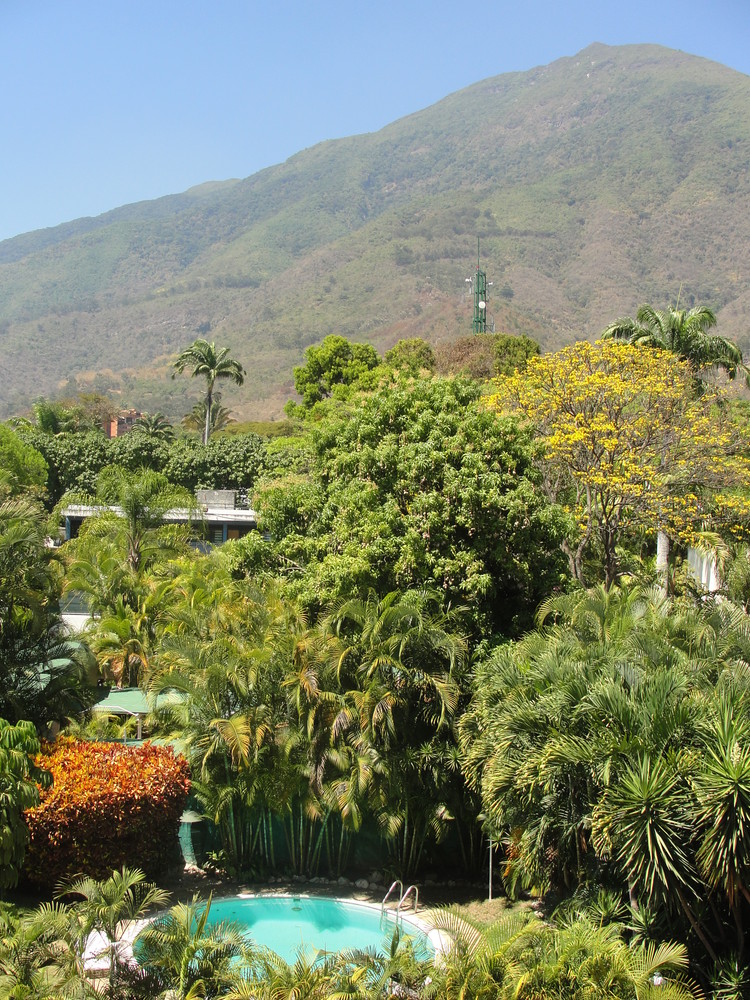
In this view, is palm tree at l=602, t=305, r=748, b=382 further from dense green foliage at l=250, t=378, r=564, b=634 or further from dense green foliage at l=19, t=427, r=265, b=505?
dense green foliage at l=19, t=427, r=265, b=505

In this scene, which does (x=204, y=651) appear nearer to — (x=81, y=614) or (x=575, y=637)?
(x=575, y=637)

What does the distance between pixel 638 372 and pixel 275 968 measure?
15286 mm

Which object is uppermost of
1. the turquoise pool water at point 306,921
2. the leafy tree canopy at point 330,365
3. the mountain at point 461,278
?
the mountain at point 461,278

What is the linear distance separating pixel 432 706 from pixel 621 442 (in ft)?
27.2

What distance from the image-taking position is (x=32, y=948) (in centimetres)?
898

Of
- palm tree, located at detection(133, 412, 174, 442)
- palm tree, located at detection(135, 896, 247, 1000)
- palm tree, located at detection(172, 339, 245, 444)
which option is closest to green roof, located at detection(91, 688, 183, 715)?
palm tree, located at detection(135, 896, 247, 1000)

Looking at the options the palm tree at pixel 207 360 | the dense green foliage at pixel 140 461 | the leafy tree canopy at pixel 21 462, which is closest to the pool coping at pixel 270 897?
the leafy tree canopy at pixel 21 462

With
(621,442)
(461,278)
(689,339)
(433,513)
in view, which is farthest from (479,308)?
(461,278)

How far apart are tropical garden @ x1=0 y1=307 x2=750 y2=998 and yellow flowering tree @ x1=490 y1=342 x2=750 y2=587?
8 cm

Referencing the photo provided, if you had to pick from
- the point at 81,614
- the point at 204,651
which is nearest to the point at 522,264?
the point at 81,614

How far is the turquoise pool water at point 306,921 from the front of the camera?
12.8 m

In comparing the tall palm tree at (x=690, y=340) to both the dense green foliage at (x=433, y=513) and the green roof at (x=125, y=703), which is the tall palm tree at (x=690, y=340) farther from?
the green roof at (x=125, y=703)

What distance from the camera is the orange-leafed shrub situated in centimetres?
1240

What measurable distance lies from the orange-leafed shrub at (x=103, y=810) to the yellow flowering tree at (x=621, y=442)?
9261 mm
